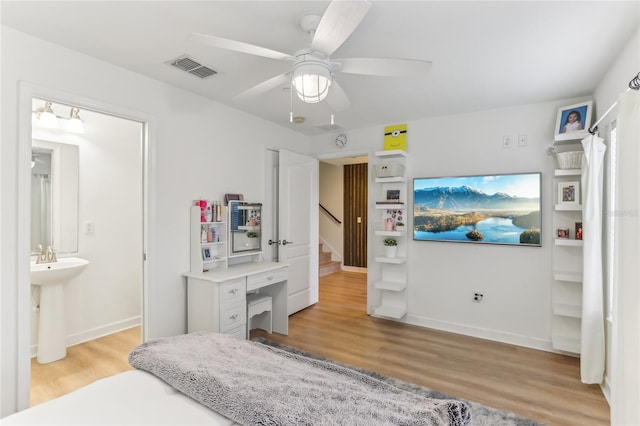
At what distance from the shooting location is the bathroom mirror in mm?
3164

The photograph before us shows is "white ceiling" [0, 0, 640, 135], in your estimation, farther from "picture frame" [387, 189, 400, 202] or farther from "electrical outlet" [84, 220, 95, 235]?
"electrical outlet" [84, 220, 95, 235]

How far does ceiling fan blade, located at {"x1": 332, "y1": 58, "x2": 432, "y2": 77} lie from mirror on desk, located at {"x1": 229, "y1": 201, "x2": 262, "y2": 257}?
204cm

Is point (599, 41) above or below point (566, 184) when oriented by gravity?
above

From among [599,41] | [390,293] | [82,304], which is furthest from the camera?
[390,293]

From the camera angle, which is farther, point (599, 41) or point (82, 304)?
point (82, 304)

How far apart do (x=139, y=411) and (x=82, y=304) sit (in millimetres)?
2717

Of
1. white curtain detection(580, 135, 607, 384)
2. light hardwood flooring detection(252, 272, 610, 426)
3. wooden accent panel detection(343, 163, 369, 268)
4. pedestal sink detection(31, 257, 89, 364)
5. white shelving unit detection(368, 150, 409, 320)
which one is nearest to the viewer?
light hardwood flooring detection(252, 272, 610, 426)

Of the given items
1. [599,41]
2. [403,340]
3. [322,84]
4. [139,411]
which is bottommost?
[403,340]

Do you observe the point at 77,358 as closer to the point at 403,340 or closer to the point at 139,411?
the point at 139,411

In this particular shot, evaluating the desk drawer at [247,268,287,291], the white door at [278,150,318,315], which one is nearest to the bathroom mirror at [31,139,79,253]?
the desk drawer at [247,268,287,291]

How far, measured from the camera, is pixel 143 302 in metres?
2.78

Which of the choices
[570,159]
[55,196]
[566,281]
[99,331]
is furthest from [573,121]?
[99,331]

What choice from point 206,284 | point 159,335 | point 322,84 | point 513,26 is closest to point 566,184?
point 513,26

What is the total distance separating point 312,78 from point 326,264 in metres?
5.75
